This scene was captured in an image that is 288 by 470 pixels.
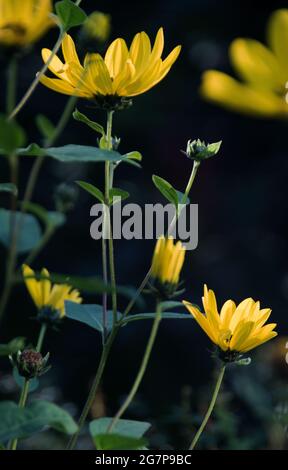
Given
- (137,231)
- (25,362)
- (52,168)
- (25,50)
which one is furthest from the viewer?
(52,168)

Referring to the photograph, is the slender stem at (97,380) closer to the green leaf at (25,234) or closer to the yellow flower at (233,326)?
the yellow flower at (233,326)

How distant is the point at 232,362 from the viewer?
812 millimetres

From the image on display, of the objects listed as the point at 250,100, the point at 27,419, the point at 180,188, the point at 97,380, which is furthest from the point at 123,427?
the point at 180,188

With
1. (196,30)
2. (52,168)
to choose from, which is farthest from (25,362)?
(196,30)

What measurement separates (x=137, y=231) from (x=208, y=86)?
22.3 inches

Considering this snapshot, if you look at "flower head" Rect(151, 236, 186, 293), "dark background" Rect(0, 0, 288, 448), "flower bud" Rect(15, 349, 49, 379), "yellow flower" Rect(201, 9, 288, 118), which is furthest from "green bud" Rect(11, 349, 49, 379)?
"dark background" Rect(0, 0, 288, 448)

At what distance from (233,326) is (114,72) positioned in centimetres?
26

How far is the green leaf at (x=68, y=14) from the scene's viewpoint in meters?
0.71

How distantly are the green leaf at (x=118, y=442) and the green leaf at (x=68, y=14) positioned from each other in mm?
323

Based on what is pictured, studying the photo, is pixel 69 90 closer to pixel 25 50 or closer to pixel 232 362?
pixel 25 50

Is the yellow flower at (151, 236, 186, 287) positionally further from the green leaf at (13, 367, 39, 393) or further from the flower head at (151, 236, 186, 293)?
the green leaf at (13, 367, 39, 393)

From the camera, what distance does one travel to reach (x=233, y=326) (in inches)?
31.4

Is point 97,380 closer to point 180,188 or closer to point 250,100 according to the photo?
point 250,100

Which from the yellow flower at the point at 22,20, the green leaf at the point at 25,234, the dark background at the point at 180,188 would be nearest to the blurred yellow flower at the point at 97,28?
the yellow flower at the point at 22,20
